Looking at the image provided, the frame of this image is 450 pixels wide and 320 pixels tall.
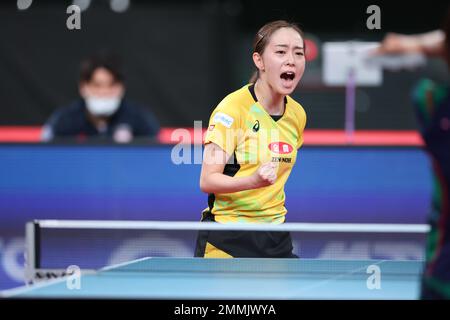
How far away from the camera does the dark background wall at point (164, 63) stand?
11445 mm

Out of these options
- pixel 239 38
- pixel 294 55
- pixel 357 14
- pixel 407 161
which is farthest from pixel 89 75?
pixel 357 14

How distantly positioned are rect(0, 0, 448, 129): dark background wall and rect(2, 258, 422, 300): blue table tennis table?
7428 millimetres

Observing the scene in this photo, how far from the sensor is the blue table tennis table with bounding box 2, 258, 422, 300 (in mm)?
3307

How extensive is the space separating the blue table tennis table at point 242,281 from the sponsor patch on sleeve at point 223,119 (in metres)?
0.56

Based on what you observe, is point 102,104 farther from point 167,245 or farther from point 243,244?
point 243,244

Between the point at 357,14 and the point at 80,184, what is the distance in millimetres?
6279

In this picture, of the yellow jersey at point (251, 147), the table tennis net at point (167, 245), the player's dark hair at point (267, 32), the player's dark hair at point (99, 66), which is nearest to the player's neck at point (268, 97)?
the yellow jersey at point (251, 147)

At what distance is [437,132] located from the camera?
2.44 meters

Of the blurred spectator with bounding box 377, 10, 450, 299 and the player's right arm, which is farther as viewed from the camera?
the player's right arm

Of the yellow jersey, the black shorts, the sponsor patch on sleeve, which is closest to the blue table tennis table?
the black shorts

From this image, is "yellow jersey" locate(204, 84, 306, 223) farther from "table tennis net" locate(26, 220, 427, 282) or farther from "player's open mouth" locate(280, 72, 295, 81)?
"table tennis net" locate(26, 220, 427, 282)

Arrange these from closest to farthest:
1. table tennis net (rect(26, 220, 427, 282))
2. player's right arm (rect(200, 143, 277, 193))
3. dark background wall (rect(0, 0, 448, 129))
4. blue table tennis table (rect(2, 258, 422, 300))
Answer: blue table tennis table (rect(2, 258, 422, 300))
player's right arm (rect(200, 143, 277, 193))
table tennis net (rect(26, 220, 427, 282))
dark background wall (rect(0, 0, 448, 129))

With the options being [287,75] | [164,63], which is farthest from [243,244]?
[164,63]

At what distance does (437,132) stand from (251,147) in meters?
1.54
